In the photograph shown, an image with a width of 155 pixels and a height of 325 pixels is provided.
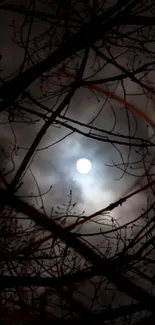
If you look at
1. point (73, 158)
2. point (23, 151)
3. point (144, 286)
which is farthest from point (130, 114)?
point (144, 286)

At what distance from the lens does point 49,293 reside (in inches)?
82.5

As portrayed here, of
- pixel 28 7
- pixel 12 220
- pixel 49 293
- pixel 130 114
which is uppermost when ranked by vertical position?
pixel 28 7

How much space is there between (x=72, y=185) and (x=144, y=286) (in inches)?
27.5

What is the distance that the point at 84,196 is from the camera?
89.2 inches

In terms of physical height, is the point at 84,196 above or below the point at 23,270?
above

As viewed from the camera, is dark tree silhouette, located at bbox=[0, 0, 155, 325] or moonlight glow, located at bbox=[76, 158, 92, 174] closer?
dark tree silhouette, located at bbox=[0, 0, 155, 325]

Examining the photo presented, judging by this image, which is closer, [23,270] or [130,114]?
[23,270]

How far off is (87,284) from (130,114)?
39.1 inches

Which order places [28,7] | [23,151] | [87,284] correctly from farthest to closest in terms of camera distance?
[87,284], [23,151], [28,7]

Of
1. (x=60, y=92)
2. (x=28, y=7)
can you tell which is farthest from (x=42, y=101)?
(x=28, y=7)

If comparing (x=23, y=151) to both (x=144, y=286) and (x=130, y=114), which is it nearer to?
(x=130, y=114)

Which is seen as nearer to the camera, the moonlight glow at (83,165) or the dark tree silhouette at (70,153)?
the dark tree silhouette at (70,153)

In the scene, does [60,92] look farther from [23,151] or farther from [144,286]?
[144,286]

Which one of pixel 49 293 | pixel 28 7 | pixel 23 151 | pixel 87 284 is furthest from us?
pixel 87 284
